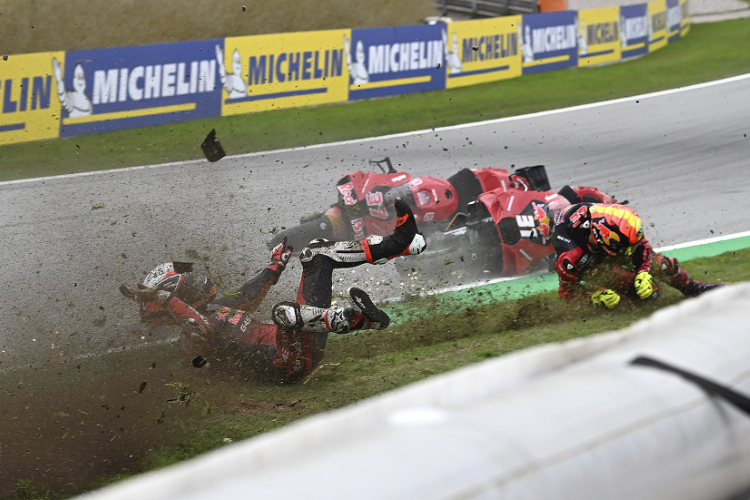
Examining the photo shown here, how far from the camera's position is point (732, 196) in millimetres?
9891

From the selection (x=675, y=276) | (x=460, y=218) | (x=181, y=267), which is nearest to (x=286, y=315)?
(x=181, y=267)

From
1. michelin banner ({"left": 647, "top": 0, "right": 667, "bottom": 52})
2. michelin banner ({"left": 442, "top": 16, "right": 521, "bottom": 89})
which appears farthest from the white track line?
michelin banner ({"left": 647, "top": 0, "right": 667, "bottom": 52})

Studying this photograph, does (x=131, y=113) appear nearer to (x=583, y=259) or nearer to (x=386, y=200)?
(x=386, y=200)

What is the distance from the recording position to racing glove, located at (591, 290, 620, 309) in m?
6.61

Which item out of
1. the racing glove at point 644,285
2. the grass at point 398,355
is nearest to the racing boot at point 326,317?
the grass at point 398,355

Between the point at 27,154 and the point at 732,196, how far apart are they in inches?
496

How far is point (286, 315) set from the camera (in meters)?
5.97

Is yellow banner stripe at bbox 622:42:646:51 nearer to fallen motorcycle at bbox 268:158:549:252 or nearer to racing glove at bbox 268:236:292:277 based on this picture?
fallen motorcycle at bbox 268:158:549:252

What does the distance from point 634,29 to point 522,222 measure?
41.5 feet

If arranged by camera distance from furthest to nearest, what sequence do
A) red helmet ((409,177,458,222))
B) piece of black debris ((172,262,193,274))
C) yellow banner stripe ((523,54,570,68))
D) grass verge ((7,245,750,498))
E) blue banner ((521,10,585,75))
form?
yellow banner stripe ((523,54,570,68)), blue banner ((521,10,585,75)), red helmet ((409,177,458,222)), piece of black debris ((172,262,193,274)), grass verge ((7,245,750,498))

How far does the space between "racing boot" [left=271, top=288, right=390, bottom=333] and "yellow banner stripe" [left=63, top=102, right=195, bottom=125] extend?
308 inches

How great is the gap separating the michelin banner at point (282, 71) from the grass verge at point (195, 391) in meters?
7.53

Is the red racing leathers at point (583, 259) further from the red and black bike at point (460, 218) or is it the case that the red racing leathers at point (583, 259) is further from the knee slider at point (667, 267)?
the red and black bike at point (460, 218)

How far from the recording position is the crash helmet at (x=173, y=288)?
6.29 m
